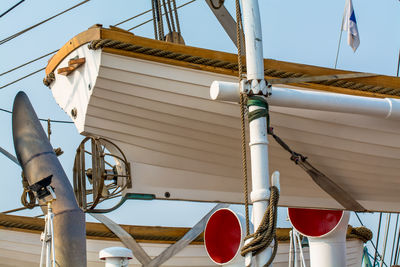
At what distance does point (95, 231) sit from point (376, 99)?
5.79 m

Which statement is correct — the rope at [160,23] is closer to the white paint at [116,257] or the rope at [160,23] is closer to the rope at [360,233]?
the white paint at [116,257]

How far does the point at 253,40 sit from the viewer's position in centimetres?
489

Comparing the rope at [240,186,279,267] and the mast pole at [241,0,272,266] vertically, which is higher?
the mast pole at [241,0,272,266]

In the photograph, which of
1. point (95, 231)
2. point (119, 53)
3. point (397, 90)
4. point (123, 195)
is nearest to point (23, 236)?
point (95, 231)

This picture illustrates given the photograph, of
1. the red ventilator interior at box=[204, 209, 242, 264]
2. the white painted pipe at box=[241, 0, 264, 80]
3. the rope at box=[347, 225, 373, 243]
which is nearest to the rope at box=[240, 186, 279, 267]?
the white painted pipe at box=[241, 0, 264, 80]

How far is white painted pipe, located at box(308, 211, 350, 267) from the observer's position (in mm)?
7082

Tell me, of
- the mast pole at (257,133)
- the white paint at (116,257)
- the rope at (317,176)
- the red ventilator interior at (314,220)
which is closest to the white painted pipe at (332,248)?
the red ventilator interior at (314,220)

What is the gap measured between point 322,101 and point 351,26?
2194 millimetres

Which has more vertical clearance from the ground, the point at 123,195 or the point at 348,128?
the point at 348,128

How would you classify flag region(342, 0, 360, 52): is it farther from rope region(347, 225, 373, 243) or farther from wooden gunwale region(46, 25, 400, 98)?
rope region(347, 225, 373, 243)

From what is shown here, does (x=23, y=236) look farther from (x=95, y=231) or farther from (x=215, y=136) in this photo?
(x=215, y=136)

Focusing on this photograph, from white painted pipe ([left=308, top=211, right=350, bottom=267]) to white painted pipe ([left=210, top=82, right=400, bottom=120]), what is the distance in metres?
1.87

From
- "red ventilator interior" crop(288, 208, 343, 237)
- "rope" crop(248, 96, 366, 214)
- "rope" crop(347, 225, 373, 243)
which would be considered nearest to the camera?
"rope" crop(248, 96, 366, 214)

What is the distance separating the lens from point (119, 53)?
5512 millimetres
